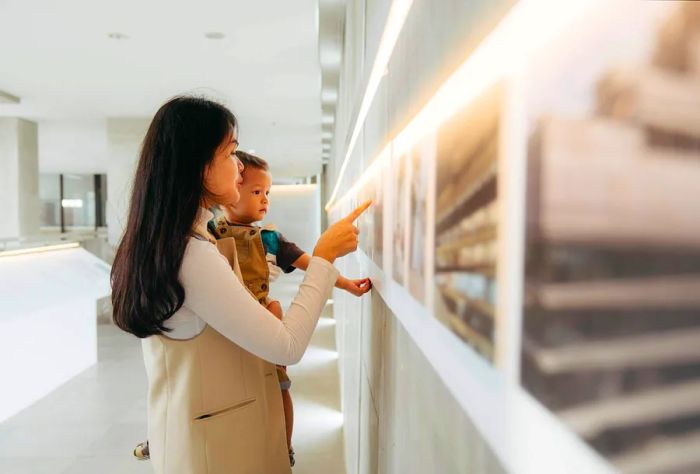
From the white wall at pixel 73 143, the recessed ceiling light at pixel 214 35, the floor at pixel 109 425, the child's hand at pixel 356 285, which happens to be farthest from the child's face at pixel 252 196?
the white wall at pixel 73 143

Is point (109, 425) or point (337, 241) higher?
point (337, 241)

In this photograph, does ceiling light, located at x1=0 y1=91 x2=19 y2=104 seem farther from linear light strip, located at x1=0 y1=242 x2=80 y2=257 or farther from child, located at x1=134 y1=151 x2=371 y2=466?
child, located at x1=134 y1=151 x2=371 y2=466

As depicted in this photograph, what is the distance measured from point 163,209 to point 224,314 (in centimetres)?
30

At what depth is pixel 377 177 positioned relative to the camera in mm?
1570

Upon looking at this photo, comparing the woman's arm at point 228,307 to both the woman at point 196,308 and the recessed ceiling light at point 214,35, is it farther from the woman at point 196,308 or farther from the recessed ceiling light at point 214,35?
the recessed ceiling light at point 214,35

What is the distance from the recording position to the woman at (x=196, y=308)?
1.28 m

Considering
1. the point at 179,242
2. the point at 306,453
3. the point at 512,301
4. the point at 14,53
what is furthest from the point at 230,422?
the point at 14,53

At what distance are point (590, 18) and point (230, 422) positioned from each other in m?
1.34

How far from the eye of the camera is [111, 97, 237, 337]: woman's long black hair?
1.28 metres

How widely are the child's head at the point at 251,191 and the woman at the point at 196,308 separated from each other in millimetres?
750

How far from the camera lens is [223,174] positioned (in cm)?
144

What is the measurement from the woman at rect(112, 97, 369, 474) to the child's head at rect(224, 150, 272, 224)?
0.75 meters

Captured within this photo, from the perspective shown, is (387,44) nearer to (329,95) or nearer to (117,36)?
(117,36)

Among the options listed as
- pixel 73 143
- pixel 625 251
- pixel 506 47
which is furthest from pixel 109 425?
pixel 73 143
